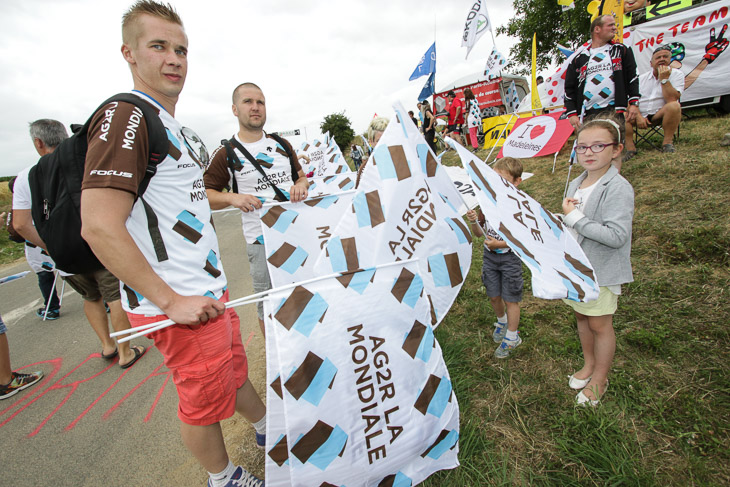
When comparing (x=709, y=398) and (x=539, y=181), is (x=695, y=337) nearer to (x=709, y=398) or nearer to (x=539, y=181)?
(x=709, y=398)

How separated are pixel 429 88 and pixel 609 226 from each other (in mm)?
9724

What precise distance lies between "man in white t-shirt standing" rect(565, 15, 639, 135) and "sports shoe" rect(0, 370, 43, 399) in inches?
245

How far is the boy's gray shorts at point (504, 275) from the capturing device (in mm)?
2285

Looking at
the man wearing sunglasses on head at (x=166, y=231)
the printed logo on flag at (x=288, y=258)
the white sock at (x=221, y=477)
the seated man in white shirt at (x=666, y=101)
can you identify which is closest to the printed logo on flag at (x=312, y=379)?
the man wearing sunglasses on head at (x=166, y=231)

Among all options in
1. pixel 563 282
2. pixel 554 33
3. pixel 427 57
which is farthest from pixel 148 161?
pixel 554 33

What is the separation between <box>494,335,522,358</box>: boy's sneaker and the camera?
2.34 m

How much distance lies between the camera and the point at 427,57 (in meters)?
9.96

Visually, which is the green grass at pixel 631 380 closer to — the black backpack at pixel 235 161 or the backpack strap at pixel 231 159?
the black backpack at pixel 235 161

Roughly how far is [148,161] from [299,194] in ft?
4.42

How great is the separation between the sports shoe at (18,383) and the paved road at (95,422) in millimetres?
60

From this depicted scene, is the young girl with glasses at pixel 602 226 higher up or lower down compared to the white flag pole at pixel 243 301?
lower down

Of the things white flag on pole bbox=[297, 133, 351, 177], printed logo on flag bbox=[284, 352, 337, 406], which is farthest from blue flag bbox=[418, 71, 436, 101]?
printed logo on flag bbox=[284, 352, 337, 406]

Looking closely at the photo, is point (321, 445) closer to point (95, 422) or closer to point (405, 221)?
point (405, 221)

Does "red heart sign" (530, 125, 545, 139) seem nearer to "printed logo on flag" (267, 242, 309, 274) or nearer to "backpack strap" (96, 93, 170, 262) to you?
"printed logo on flag" (267, 242, 309, 274)
